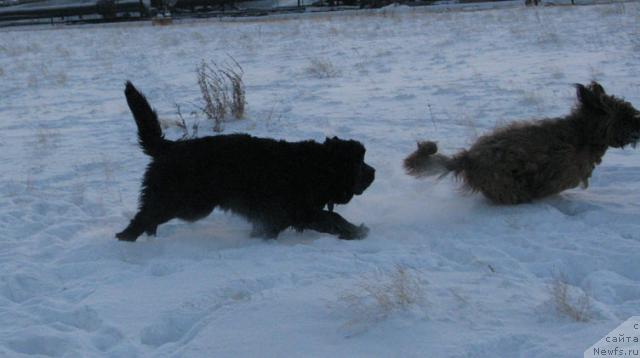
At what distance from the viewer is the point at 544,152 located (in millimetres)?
5559

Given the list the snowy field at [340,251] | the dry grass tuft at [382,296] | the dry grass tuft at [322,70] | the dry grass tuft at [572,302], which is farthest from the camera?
the dry grass tuft at [322,70]

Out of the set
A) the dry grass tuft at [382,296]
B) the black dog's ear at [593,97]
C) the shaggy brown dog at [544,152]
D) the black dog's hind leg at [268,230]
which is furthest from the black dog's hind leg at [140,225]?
the black dog's ear at [593,97]

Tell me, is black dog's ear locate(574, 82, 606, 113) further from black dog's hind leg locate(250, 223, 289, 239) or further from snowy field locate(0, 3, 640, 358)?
black dog's hind leg locate(250, 223, 289, 239)

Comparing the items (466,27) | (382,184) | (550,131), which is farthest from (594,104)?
(466,27)

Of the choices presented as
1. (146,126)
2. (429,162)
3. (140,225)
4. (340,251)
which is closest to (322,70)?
(429,162)

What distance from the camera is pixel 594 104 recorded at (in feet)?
18.8

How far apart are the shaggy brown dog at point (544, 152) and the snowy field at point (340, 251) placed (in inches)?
7.3

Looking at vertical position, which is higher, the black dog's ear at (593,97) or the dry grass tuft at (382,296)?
the black dog's ear at (593,97)

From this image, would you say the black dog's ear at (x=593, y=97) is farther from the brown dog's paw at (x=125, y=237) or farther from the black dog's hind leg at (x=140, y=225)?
the brown dog's paw at (x=125, y=237)

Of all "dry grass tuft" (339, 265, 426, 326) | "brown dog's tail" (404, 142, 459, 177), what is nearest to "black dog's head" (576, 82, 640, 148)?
"brown dog's tail" (404, 142, 459, 177)

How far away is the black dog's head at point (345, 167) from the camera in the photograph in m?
5.45

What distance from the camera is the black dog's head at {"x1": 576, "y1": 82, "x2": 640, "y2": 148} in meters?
5.70

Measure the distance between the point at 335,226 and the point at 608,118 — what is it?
2.44 meters

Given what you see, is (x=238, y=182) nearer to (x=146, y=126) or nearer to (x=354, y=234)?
(x=146, y=126)
